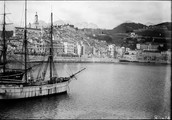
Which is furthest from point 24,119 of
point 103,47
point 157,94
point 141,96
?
point 103,47

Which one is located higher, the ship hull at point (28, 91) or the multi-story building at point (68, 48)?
the multi-story building at point (68, 48)

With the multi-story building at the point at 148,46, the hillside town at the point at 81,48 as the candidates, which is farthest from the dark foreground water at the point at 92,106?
the multi-story building at the point at 148,46

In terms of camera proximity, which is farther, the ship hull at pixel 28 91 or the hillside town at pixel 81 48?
the hillside town at pixel 81 48

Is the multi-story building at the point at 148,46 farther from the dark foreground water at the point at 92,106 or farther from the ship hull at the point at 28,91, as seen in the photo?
the ship hull at the point at 28,91

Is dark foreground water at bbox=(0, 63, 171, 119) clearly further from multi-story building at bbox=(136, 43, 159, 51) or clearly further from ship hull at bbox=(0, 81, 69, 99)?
multi-story building at bbox=(136, 43, 159, 51)

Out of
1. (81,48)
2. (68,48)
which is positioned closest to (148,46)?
(81,48)

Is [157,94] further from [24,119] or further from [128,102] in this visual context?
[24,119]
